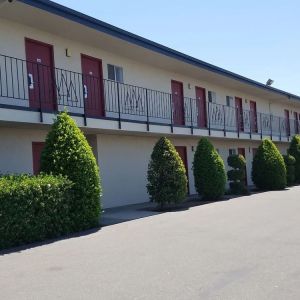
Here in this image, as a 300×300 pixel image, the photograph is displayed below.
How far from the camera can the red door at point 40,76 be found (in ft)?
44.0

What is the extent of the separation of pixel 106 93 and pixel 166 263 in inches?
379

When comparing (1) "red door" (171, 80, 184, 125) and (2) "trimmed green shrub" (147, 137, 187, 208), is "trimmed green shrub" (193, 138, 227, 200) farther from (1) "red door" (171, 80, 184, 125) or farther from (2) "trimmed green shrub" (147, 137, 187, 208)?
(2) "trimmed green shrub" (147, 137, 187, 208)

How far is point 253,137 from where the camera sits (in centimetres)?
2619

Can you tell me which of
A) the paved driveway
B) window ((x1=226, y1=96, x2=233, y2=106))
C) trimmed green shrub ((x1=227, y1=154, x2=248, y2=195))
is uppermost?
window ((x1=226, y1=96, x2=233, y2=106))

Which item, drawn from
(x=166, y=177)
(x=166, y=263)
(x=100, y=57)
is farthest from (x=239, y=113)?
(x=166, y=263)

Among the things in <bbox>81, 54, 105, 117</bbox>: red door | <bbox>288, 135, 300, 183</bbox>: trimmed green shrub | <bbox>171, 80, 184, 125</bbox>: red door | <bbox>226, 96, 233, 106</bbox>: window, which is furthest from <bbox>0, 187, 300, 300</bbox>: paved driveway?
<bbox>288, 135, 300, 183</bbox>: trimmed green shrub

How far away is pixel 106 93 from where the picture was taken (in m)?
16.3

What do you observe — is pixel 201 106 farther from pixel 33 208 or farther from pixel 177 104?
pixel 33 208

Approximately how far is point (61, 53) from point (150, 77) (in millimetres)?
5362

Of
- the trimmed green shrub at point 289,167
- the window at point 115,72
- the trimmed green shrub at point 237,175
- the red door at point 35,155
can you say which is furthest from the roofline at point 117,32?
the trimmed green shrub at point 289,167

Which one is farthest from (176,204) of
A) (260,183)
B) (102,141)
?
(260,183)

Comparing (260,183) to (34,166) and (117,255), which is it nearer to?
(34,166)

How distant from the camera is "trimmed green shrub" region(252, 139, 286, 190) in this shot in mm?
22703

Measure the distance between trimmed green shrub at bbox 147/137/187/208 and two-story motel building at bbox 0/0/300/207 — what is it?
1.25 m
